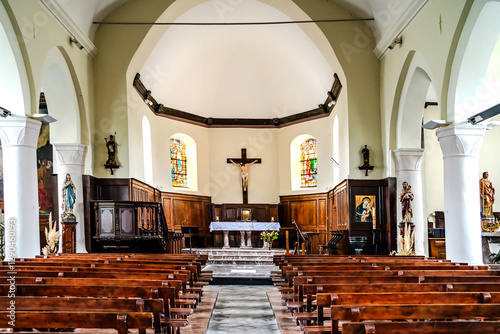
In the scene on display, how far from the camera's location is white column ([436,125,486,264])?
10.7m

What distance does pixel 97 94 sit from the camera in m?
15.6

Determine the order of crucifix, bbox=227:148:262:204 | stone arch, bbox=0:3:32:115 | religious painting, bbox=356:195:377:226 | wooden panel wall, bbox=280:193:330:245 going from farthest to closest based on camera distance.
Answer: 1. crucifix, bbox=227:148:262:204
2. wooden panel wall, bbox=280:193:330:245
3. religious painting, bbox=356:195:377:226
4. stone arch, bbox=0:3:32:115

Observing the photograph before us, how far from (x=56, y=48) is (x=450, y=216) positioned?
9.44 meters

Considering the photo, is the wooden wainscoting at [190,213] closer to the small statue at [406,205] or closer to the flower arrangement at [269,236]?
the flower arrangement at [269,236]

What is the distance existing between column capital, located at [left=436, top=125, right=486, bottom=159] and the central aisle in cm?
467

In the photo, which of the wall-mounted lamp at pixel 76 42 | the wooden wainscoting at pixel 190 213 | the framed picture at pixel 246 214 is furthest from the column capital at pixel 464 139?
the framed picture at pixel 246 214

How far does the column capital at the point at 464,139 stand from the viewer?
10688mm

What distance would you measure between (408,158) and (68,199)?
8.81 meters

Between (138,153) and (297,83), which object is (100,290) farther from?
(297,83)

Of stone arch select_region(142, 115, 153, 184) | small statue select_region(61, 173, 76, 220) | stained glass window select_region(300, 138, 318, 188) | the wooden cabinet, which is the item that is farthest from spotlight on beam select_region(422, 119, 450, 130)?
stained glass window select_region(300, 138, 318, 188)

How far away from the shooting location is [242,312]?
8.51 meters

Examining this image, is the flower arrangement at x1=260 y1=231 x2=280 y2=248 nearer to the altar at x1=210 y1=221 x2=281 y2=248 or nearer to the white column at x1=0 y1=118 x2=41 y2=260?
the altar at x1=210 y1=221 x2=281 y2=248

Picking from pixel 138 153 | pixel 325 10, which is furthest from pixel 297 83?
pixel 138 153

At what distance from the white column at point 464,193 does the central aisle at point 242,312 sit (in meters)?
3.88
